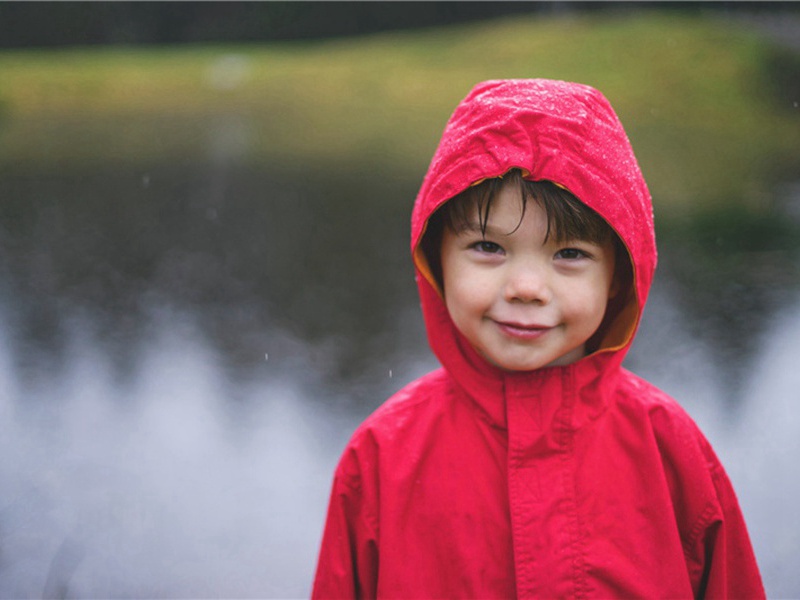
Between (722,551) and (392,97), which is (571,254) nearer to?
(722,551)

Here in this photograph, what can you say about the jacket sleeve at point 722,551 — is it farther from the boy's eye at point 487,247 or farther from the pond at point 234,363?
the pond at point 234,363

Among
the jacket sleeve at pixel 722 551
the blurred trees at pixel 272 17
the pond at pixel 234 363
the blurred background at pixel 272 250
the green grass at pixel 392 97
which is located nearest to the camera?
the jacket sleeve at pixel 722 551

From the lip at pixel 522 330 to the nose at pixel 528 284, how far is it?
5 cm

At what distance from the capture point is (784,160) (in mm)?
6344

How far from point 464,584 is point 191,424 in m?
2.11

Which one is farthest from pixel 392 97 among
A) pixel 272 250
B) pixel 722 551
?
pixel 722 551

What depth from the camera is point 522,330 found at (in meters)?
1.59

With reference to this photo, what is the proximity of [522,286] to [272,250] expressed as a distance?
380 cm

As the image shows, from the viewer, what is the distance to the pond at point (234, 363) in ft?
9.69

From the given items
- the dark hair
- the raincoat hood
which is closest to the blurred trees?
the raincoat hood

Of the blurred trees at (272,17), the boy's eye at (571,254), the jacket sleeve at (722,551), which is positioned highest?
the blurred trees at (272,17)

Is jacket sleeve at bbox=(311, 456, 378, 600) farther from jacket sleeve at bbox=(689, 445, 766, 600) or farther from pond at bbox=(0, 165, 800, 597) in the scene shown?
pond at bbox=(0, 165, 800, 597)

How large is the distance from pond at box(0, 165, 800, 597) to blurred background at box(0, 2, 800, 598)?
14 millimetres

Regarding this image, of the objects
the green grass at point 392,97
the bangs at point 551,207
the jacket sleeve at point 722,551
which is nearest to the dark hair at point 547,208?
the bangs at point 551,207
